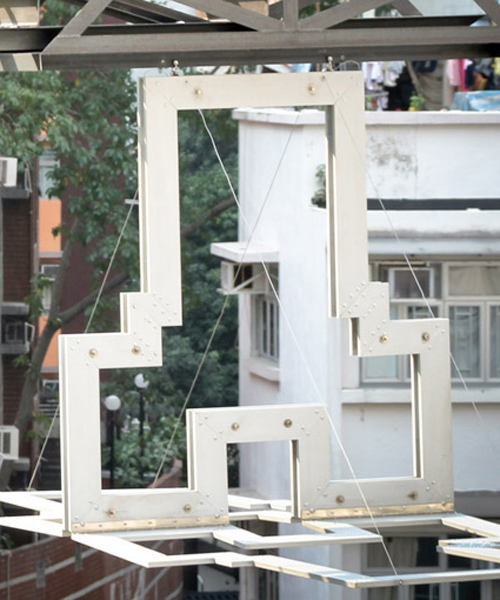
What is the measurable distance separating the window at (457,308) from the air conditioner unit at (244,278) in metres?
2.96

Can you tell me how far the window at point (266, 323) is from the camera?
1914cm

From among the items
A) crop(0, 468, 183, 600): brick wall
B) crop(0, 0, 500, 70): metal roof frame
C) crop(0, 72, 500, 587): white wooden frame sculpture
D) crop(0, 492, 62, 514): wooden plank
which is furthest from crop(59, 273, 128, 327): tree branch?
crop(0, 72, 500, 587): white wooden frame sculpture

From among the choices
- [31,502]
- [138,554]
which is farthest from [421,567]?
[138,554]

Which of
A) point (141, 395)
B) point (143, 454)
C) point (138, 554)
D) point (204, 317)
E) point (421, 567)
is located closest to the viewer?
point (138, 554)

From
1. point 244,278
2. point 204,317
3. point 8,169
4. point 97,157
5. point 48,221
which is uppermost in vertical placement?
point 48,221

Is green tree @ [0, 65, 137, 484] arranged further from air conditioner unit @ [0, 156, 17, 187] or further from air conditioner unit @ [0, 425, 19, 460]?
air conditioner unit @ [0, 425, 19, 460]

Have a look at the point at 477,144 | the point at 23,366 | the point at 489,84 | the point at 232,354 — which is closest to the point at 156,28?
the point at 477,144

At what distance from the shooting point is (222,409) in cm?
784

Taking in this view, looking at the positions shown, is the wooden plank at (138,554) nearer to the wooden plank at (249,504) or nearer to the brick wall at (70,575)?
the wooden plank at (249,504)

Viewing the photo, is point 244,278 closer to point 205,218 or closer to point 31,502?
point 205,218

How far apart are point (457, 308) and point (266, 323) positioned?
4.03 m

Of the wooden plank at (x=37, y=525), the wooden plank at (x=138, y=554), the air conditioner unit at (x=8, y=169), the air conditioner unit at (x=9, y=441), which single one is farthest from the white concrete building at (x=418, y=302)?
the wooden plank at (x=138, y=554)

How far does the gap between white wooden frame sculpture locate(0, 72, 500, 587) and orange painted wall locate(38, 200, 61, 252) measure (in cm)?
2746

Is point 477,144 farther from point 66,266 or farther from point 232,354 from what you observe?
point 232,354
